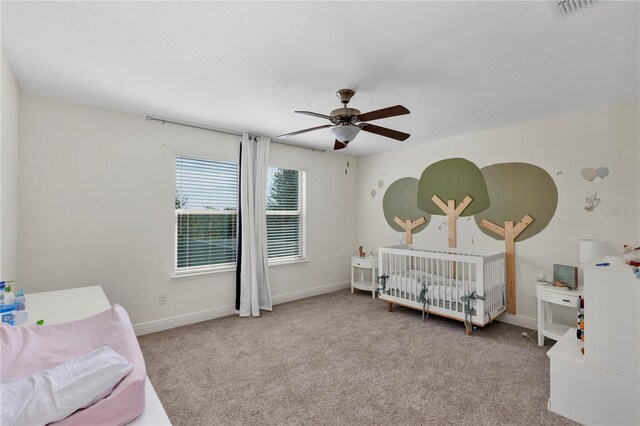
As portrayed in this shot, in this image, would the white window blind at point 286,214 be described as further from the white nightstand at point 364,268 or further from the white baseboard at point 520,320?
the white baseboard at point 520,320

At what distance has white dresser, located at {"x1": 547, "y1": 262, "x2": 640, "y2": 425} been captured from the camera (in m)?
1.69

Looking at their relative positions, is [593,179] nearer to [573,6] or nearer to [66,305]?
[573,6]

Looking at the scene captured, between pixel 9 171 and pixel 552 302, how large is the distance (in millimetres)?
4599

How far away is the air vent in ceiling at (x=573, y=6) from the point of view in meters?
1.41

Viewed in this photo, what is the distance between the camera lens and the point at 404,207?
4.51 metres

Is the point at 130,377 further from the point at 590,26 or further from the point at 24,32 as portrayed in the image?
the point at 590,26

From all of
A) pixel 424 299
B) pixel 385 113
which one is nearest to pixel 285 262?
pixel 424 299

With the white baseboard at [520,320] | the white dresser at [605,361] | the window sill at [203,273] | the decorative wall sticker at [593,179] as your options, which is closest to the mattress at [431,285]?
the white baseboard at [520,320]

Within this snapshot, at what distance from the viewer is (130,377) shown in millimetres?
900

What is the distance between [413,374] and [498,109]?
2518 millimetres

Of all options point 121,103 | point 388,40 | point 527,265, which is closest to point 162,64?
point 121,103

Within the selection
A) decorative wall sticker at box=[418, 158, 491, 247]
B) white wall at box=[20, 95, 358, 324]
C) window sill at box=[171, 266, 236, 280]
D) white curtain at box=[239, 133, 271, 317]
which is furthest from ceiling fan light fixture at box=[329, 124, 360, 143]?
window sill at box=[171, 266, 236, 280]

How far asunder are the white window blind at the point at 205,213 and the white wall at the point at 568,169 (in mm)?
2770

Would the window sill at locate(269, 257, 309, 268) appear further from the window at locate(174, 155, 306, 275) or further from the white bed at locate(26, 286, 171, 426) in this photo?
the white bed at locate(26, 286, 171, 426)
